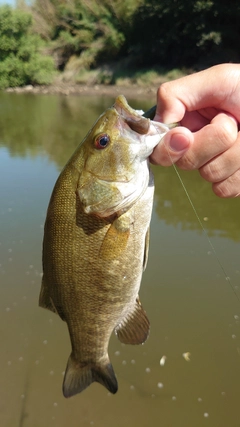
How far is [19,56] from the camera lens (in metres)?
30.7

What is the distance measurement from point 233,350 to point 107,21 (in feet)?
112

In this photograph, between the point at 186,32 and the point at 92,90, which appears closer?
the point at 186,32

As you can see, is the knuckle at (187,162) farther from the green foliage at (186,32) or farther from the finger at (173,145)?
the green foliage at (186,32)

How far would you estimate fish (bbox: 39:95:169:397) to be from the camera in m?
1.77

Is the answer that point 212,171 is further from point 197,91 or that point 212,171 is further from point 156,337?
point 156,337

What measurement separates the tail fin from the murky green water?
1394mm

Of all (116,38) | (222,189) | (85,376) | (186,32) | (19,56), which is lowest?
(116,38)

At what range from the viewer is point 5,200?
267 inches

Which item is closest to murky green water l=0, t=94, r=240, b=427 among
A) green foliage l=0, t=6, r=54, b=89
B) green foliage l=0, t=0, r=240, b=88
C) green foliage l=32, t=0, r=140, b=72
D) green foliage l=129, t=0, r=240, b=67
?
green foliage l=0, t=0, r=240, b=88

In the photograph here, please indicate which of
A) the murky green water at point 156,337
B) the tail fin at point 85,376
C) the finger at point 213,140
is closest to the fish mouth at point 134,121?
the finger at point 213,140

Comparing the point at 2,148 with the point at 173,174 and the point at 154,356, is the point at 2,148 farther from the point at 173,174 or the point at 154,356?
the point at 154,356

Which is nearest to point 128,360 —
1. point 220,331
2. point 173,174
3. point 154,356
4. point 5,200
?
point 154,356

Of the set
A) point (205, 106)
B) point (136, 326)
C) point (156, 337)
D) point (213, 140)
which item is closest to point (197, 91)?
point (205, 106)

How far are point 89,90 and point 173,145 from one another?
26305 mm
